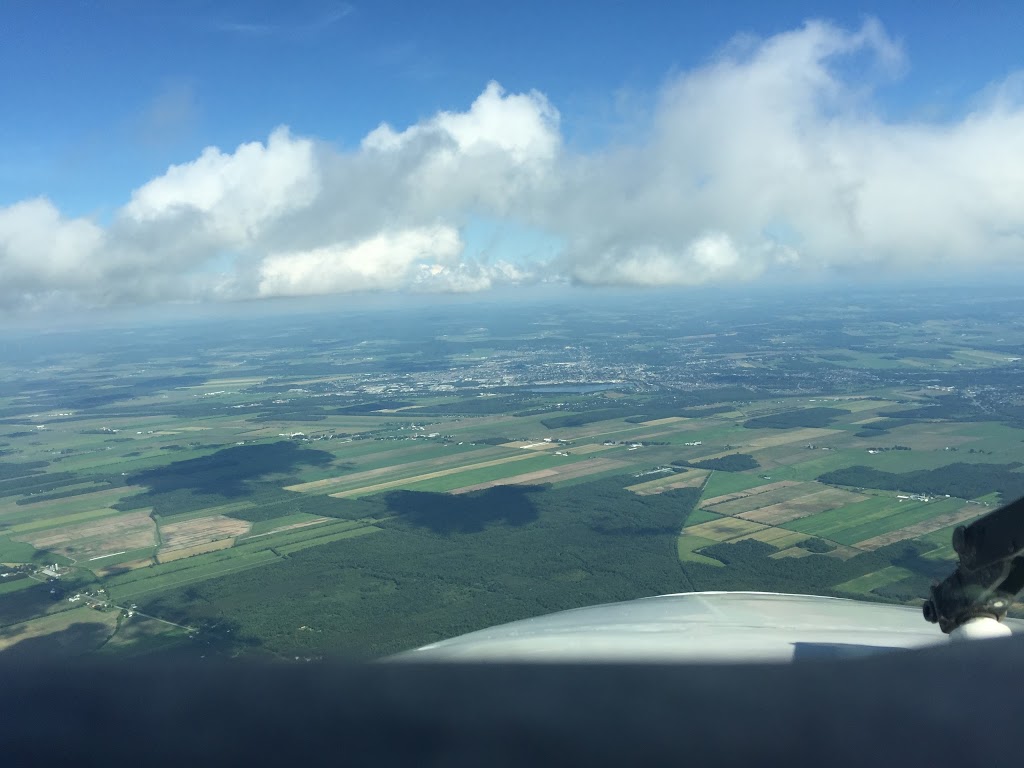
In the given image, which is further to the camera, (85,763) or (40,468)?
(40,468)

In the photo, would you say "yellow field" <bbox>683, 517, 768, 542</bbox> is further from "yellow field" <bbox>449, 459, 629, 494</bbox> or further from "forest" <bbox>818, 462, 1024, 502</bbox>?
"yellow field" <bbox>449, 459, 629, 494</bbox>

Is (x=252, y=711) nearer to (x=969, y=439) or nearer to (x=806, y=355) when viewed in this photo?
(x=969, y=439)

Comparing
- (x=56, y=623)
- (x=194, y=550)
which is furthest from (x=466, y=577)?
(x=56, y=623)

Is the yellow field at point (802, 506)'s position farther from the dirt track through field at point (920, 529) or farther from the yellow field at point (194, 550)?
the yellow field at point (194, 550)

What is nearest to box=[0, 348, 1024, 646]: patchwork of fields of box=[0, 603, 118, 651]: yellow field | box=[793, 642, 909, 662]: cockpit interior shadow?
box=[0, 603, 118, 651]: yellow field

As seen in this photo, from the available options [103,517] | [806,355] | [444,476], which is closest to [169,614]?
[103,517]

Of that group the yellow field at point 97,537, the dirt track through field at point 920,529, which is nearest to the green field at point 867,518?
the dirt track through field at point 920,529

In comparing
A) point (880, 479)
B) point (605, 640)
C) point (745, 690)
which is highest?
point (745, 690)
